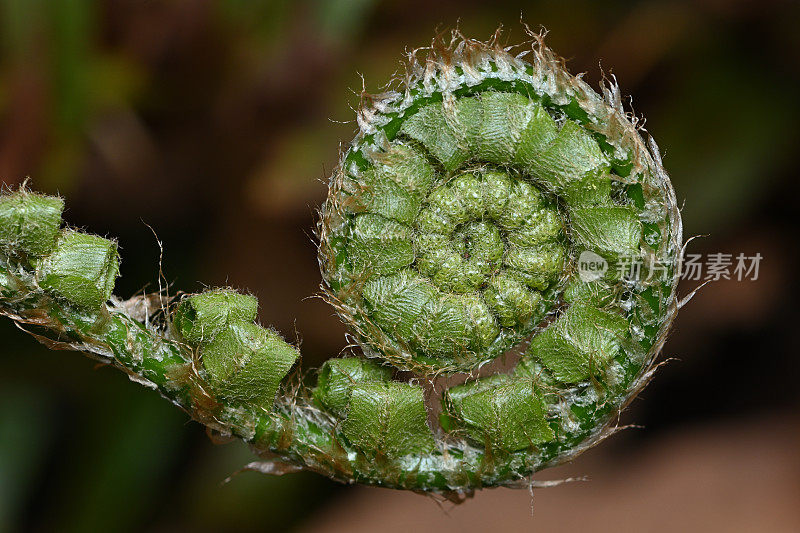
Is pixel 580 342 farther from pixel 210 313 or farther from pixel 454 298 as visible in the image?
pixel 210 313

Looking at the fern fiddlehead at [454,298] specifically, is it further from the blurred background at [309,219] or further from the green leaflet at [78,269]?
the blurred background at [309,219]

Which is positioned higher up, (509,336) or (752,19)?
(752,19)

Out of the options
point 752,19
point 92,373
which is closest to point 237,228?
point 92,373

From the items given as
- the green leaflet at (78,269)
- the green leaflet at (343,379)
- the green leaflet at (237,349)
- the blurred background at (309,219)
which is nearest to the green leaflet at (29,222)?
the green leaflet at (78,269)

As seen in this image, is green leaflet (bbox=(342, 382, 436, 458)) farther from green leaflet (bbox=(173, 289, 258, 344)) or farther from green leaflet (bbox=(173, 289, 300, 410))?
green leaflet (bbox=(173, 289, 258, 344))

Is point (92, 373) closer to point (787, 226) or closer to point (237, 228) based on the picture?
point (237, 228)

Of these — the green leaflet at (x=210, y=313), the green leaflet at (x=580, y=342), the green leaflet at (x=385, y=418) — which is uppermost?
the green leaflet at (x=580, y=342)
